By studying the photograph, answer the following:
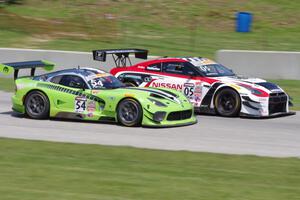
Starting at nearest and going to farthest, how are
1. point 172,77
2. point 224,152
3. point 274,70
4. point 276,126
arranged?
point 224,152
point 276,126
point 172,77
point 274,70

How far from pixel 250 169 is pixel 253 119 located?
19.6ft

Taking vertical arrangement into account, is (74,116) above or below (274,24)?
below

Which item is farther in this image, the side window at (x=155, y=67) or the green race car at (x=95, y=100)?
the side window at (x=155, y=67)

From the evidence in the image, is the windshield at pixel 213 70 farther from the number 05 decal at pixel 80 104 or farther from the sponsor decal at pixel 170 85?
the number 05 decal at pixel 80 104

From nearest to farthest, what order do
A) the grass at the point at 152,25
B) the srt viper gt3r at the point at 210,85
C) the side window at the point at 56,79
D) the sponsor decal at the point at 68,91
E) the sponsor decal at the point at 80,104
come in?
the sponsor decal at the point at 68,91 → the sponsor decal at the point at 80,104 → the side window at the point at 56,79 → the srt viper gt3r at the point at 210,85 → the grass at the point at 152,25

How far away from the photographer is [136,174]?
9289mm

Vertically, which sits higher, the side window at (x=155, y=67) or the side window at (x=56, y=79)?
the side window at (x=155, y=67)

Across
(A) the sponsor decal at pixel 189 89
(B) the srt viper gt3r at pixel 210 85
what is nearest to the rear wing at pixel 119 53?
(B) the srt viper gt3r at pixel 210 85

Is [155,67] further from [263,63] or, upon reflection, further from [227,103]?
[263,63]

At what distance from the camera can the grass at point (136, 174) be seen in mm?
8203

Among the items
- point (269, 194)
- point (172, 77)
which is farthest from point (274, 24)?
point (269, 194)

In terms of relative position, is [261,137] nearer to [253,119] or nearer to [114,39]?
[253,119]

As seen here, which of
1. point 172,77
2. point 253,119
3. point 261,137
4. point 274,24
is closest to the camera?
point 261,137

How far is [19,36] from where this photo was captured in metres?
28.3
